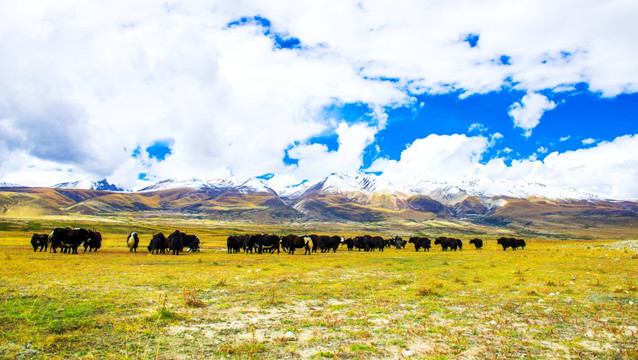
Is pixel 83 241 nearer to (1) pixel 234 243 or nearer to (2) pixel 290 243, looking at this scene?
(1) pixel 234 243

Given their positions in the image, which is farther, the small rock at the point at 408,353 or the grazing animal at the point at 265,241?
the grazing animal at the point at 265,241

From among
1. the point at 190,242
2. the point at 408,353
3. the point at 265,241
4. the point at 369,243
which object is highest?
the point at 408,353

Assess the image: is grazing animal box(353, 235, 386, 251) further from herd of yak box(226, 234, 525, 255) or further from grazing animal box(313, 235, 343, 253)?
grazing animal box(313, 235, 343, 253)

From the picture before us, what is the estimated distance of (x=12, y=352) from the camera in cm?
585

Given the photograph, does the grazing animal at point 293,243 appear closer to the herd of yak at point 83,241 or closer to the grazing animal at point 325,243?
the grazing animal at point 325,243

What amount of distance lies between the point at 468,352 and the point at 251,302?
6.78 m

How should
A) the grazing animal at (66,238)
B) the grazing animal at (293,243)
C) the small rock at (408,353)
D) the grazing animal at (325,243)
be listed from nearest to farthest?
the small rock at (408,353), the grazing animal at (66,238), the grazing animal at (293,243), the grazing animal at (325,243)

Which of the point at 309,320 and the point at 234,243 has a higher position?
the point at 309,320

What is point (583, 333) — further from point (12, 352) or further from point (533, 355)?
point (12, 352)

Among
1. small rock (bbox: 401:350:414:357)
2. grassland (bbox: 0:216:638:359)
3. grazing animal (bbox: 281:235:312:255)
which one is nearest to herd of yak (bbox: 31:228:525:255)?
grazing animal (bbox: 281:235:312:255)

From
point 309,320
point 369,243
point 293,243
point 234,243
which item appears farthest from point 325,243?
point 309,320

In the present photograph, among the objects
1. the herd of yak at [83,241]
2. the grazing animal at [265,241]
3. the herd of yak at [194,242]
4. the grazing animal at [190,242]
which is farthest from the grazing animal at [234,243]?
the herd of yak at [83,241]

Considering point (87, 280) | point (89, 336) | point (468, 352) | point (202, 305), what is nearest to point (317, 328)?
point (468, 352)

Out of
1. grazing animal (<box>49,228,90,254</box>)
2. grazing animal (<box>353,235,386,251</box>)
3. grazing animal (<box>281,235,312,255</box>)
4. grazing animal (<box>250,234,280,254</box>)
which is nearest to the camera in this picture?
grazing animal (<box>49,228,90,254</box>)
